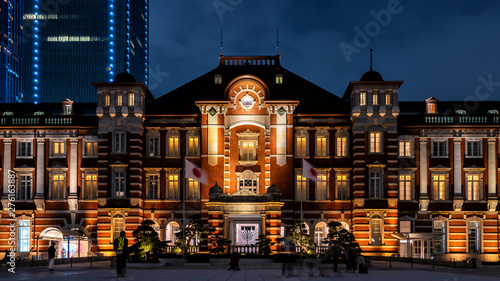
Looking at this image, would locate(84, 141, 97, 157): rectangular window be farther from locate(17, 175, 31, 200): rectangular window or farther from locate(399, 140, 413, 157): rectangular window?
locate(399, 140, 413, 157): rectangular window

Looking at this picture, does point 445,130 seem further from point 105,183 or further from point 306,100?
point 105,183

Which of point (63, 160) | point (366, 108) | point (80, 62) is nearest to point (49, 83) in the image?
point (80, 62)

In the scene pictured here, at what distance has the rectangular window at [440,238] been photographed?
63500 millimetres

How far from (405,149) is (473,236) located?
955 cm

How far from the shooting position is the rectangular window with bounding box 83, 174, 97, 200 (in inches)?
2542

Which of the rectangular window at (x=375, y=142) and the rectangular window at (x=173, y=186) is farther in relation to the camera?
the rectangular window at (x=173, y=186)

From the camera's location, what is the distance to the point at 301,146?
64.4 meters

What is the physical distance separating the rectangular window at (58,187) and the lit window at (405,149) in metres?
30.0

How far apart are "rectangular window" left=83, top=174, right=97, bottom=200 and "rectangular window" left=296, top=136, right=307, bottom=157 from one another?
714 inches

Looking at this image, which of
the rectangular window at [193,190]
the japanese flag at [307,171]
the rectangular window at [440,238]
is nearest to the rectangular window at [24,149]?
the rectangular window at [193,190]

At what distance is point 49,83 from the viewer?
160 meters

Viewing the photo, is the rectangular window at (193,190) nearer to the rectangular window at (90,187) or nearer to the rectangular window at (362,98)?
the rectangular window at (90,187)

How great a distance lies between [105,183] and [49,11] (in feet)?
351

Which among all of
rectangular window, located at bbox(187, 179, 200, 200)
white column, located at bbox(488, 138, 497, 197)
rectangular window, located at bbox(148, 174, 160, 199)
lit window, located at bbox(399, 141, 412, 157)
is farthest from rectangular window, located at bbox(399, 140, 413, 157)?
rectangular window, located at bbox(148, 174, 160, 199)
